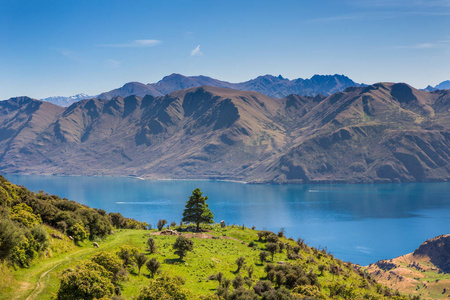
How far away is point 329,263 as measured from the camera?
70.2 metres

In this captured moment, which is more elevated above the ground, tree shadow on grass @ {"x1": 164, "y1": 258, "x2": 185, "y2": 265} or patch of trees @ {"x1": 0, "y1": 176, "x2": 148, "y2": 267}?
patch of trees @ {"x1": 0, "y1": 176, "x2": 148, "y2": 267}

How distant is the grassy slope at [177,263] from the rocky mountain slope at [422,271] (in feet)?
280

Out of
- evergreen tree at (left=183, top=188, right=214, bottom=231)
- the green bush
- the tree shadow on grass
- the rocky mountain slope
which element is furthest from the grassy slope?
the rocky mountain slope

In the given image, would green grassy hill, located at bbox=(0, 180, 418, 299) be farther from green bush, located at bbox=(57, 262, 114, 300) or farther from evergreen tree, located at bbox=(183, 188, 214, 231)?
evergreen tree, located at bbox=(183, 188, 214, 231)

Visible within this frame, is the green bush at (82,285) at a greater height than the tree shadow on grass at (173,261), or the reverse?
the green bush at (82,285)

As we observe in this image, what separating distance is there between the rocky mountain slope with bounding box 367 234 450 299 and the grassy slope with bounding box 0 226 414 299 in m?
85.2

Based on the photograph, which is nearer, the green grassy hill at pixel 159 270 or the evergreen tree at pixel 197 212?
the green grassy hill at pixel 159 270

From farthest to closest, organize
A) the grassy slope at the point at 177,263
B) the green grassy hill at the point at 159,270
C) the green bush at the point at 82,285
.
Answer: the grassy slope at the point at 177,263, the green grassy hill at the point at 159,270, the green bush at the point at 82,285

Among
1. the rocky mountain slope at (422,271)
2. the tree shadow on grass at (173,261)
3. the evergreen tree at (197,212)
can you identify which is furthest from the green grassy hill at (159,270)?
the rocky mountain slope at (422,271)

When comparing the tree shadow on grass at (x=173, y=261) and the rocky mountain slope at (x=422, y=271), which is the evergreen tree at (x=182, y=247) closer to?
the tree shadow on grass at (x=173, y=261)

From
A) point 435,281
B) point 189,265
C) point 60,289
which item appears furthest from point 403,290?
point 60,289

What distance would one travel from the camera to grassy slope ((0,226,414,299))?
35312 millimetres

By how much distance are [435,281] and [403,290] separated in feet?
67.2

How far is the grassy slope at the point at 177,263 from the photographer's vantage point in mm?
35312
